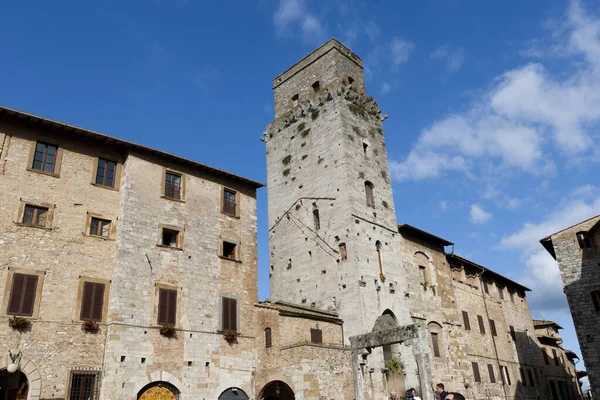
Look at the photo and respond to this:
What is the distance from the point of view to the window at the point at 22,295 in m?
17.5

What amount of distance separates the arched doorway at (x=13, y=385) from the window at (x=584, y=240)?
3059cm

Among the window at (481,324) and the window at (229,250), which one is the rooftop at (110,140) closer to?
the window at (229,250)

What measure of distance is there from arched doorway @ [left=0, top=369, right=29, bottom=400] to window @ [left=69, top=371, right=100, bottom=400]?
1.44 meters

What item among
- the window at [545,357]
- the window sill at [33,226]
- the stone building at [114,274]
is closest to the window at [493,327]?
the window at [545,357]

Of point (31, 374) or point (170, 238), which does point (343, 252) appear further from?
point (31, 374)

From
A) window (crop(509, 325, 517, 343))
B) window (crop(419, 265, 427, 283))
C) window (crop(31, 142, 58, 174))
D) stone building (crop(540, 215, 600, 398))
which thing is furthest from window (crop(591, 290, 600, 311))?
window (crop(31, 142, 58, 174))

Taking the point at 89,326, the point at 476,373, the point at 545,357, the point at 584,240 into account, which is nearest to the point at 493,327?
the point at 476,373

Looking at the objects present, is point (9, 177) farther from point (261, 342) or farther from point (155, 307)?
point (261, 342)

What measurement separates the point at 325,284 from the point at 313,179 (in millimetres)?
7009

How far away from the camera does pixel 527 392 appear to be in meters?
38.9

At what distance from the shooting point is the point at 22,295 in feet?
58.1

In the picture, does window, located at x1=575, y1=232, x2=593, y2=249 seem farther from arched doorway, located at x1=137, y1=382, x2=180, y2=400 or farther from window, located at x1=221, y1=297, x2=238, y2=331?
arched doorway, located at x1=137, y1=382, x2=180, y2=400

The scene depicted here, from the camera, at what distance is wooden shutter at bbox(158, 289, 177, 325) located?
20.4 metres

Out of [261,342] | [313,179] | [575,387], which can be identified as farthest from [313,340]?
[575,387]
